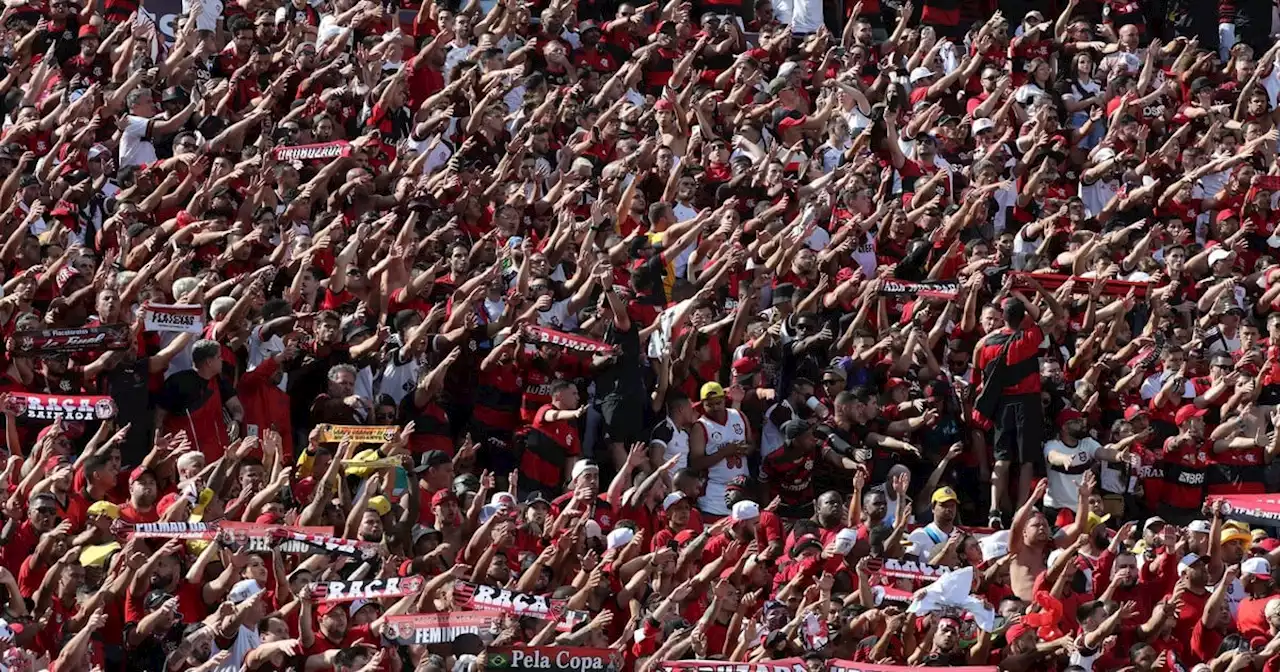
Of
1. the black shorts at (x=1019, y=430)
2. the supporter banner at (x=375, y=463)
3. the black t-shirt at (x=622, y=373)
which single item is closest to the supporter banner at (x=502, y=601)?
the supporter banner at (x=375, y=463)

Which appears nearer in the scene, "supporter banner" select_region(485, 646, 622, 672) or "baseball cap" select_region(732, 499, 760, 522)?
"supporter banner" select_region(485, 646, 622, 672)

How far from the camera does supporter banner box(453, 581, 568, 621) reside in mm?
15316

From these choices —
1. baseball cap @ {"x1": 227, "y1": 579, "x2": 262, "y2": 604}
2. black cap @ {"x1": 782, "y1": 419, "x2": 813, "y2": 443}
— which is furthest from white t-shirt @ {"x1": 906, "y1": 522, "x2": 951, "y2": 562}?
baseball cap @ {"x1": 227, "y1": 579, "x2": 262, "y2": 604}

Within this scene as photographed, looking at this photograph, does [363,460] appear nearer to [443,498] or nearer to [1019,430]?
[443,498]

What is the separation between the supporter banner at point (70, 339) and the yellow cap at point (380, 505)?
6.15 ft

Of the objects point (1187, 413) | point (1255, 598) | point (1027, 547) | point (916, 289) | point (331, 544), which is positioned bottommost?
point (1255, 598)

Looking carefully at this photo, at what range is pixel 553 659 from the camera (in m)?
14.5

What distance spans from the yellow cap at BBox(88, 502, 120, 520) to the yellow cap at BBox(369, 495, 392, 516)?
145 cm

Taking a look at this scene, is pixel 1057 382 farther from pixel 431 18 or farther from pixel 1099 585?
pixel 431 18

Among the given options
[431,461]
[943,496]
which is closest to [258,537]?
[431,461]

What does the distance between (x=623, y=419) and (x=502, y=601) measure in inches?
138

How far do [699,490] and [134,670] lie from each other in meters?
4.68

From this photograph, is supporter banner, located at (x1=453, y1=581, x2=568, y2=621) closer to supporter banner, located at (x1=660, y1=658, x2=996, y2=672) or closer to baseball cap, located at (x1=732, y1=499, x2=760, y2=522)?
supporter banner, located at (x1=660, y1=658, x2=996, y2=672)

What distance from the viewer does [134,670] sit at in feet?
49.0
